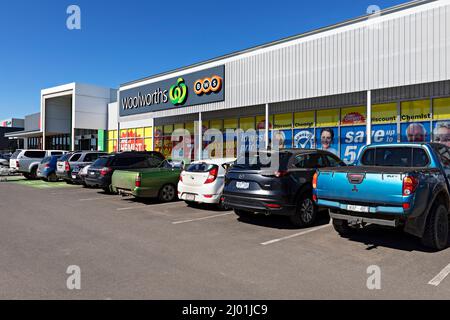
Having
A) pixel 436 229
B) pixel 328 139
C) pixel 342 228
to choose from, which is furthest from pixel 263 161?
→ pixel 328 139

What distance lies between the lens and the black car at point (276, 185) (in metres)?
7.45

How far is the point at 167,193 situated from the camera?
11828mm

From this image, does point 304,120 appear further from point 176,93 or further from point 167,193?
point 167,193

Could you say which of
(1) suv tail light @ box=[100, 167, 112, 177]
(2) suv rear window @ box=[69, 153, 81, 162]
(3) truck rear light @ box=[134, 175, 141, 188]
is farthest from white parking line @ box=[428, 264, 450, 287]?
(2) suv rear window @ box=[69, 153, 81, 162]

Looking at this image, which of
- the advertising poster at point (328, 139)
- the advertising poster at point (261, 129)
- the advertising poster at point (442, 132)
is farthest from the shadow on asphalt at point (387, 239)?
the advertising poster at point (261, 129)

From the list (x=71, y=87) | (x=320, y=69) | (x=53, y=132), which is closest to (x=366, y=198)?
(x=320, y=69)

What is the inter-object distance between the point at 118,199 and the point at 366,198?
9.19 m

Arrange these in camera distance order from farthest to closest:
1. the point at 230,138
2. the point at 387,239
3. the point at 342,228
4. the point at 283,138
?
the point at 230,138 < the point at 283,138 < the point at 342,228 < the point at 387,239

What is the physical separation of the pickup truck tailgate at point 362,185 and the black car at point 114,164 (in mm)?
9163

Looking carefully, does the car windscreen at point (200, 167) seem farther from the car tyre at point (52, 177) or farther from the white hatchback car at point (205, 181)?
the car tyre at point (52, 177)

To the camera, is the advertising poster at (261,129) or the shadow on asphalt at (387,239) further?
the advertising poster at (261,129)

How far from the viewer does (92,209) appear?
10.3 m

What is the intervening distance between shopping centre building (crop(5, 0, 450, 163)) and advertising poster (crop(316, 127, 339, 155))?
0.05 metres

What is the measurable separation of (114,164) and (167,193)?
3169 millimetres
